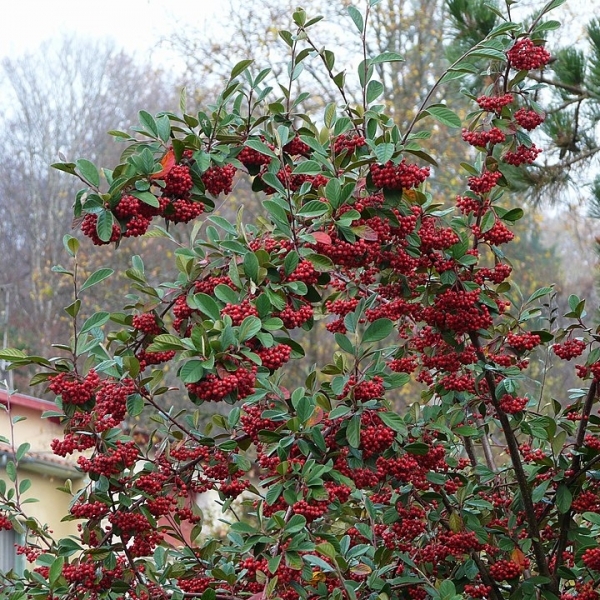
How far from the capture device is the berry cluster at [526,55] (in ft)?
9.73

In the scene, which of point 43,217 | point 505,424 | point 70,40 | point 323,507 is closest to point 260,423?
point 323,507

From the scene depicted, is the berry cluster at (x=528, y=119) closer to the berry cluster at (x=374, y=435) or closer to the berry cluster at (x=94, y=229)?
the berry cluster at (x=374, y=435)

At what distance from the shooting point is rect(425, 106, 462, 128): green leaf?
2.73m

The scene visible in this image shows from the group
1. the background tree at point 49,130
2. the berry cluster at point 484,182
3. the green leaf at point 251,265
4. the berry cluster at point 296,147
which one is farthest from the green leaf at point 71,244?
the background tree at point 49,130

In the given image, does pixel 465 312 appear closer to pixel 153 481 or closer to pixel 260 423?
pixel 260 423

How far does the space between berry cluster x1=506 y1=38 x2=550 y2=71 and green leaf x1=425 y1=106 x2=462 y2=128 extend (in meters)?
0.36

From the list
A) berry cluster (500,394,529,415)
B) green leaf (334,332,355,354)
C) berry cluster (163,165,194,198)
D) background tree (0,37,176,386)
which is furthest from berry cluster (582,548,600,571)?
background tree (0,37,176,386)

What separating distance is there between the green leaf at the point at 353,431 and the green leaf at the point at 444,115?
0.88 m

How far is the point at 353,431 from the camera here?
245 cm

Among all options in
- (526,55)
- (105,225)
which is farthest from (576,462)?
(105,225)

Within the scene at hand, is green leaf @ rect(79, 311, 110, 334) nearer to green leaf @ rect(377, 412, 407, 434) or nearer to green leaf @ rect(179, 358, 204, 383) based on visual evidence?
green leaf @ rect(179, 358, 204, 383)

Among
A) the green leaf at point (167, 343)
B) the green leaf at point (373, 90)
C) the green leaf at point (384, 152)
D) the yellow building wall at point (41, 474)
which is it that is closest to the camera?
the green leaf at point (167, 343)

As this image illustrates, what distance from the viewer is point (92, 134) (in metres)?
23.4

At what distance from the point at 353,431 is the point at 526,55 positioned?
1322 millimetres
